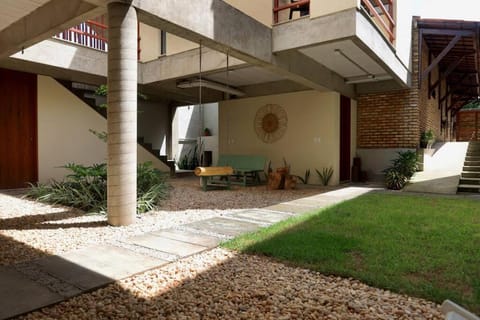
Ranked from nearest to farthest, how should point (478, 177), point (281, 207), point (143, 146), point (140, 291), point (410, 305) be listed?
point (410, 305) → point (140, 291) → point (281, 207) → point (478, 177) → point (143, 146)

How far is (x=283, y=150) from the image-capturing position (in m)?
10.3

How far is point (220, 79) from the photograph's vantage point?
9.78 m

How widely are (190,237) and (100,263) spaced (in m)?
1.10

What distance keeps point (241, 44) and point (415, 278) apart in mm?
4571

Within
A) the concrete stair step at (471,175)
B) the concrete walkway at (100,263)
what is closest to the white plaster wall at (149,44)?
the concrete walkway at (100,263)

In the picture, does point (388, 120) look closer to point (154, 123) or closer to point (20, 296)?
point (154, 123)

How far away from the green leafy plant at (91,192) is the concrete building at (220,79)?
1.24 m

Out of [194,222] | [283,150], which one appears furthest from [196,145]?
[194,222]

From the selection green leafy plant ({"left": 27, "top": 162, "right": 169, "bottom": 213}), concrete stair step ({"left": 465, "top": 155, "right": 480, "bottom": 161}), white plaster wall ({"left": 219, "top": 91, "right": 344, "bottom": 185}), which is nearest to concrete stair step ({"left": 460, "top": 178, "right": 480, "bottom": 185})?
concrete stair step ({"left": 465, "top": 155, "right": 480, "bottom": 161})

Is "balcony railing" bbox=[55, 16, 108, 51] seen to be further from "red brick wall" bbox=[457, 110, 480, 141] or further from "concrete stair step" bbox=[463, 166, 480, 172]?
"red brick wall" bbox=[457, 110, 480, 141]

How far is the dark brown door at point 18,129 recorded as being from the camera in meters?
7.89

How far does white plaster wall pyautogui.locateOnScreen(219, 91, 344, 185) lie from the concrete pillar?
6.44m

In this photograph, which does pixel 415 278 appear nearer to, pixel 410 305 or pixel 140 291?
pixel 410 305

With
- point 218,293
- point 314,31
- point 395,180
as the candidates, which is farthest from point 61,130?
point 395,180
